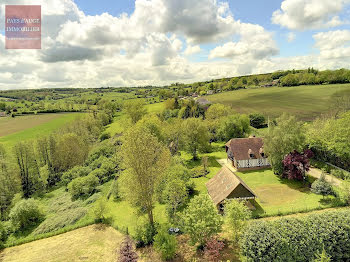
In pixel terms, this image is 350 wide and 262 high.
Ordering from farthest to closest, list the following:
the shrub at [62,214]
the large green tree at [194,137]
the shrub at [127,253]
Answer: the large green tree at [194,137], the shrub at [62,214], the shrub at [127,253]

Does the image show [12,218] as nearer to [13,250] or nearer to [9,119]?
[13,250]

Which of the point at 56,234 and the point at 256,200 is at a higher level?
the point at 256,200

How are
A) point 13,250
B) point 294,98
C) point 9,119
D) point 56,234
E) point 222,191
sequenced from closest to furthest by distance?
point 13,250 < point 56,234 < point 222,191 < point 294,98 < point 9,119

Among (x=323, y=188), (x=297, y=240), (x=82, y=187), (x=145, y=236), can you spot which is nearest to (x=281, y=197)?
(x=323, y=188)

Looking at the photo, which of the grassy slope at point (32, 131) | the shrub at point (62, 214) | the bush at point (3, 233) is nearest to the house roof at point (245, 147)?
the shrub at point (62, 214)

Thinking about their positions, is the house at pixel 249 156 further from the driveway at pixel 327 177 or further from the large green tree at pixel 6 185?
the large green tree at pixel 6 185

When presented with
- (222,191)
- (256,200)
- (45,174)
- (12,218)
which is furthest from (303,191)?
(45,174)

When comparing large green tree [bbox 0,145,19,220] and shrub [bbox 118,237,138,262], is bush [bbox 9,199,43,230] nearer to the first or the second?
large green tree [bbox 0,145,19,220]
